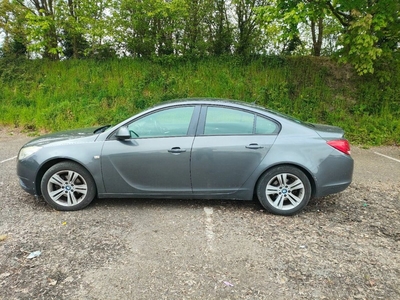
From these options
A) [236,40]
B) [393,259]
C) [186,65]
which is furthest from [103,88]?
[393,259]

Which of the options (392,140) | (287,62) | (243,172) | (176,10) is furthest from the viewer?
(287,62)

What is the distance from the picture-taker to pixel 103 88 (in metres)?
12.3

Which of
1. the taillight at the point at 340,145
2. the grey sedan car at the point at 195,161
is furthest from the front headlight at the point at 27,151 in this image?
the taillight at the point at 340,145

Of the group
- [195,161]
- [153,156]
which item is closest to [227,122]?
[195,161]

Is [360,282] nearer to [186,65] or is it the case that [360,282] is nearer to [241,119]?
[241,119]

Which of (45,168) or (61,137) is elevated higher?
(61,137)

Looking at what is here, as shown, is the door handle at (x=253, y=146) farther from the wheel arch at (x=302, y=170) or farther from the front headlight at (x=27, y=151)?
the front headlight at (x=27, y=151)

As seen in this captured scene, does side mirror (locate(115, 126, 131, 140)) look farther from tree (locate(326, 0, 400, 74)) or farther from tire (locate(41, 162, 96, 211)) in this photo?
tree (locate(326, 0, 400, 74))

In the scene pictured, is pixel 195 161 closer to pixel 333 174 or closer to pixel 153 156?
pixel 153 156

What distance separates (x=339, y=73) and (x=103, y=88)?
8.94 meters

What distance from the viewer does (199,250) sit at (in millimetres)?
3365

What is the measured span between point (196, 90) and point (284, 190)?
27.1 ft

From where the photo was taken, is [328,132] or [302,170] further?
[328,132]

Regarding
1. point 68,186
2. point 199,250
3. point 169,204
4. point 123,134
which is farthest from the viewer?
point 169,204
